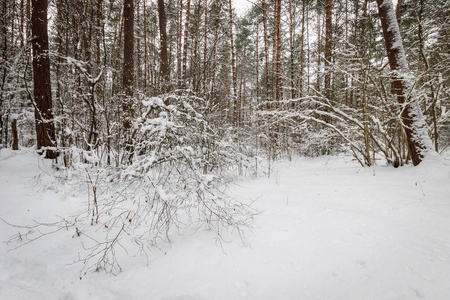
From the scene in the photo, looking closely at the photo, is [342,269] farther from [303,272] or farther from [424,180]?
[424,180]

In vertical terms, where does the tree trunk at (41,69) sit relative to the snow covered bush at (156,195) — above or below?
above

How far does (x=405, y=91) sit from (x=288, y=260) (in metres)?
4.78

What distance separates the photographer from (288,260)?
58.3 inches

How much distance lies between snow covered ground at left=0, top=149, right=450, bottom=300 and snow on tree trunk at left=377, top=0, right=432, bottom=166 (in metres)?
1.74

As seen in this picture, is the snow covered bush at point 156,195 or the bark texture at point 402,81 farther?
the bark texture at point 402,81

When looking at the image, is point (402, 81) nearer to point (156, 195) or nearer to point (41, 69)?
point (156, 195)

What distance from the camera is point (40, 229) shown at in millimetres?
2396

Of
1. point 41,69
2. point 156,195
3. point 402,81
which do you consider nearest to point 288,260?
point 156,195

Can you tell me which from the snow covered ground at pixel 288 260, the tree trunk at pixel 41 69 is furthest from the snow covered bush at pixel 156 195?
the tree trunk at pixel 41 69

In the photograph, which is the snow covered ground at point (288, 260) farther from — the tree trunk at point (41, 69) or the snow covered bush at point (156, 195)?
the tree trunk at point (41, 69)

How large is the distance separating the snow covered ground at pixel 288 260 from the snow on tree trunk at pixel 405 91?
5.70 feet

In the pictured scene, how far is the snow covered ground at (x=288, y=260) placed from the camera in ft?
4.09

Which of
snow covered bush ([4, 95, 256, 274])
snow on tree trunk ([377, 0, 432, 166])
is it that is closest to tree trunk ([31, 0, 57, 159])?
snow covered bush ([4, 95, 256, 274])

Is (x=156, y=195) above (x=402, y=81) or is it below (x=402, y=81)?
below
